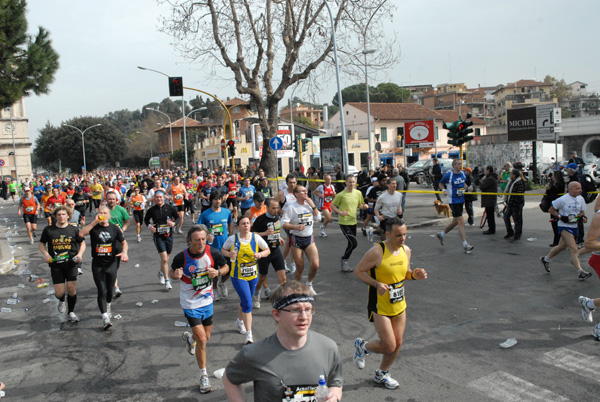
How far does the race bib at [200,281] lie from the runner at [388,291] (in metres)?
1.63

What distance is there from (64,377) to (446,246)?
8965 mm

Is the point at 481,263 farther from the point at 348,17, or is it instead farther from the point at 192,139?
the point at 192,139

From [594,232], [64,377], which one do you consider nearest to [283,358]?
[64,377]

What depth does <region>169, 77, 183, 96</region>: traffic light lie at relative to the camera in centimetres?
2225

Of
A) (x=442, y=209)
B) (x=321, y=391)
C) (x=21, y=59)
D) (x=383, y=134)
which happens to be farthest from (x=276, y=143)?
(x=383, y=134)

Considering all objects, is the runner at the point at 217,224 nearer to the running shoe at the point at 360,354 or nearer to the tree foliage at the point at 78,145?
the running shoe at the point at 360,354

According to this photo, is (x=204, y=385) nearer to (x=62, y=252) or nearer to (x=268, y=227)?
(x=268, y=227)

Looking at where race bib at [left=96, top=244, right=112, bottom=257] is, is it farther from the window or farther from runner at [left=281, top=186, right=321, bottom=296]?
the window

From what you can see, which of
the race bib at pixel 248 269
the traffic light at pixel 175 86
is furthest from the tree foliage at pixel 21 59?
the race bib at pixel 248 269

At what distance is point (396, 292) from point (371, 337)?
1591 mm

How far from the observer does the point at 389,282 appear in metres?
4.82

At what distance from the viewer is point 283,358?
2574 millimetres

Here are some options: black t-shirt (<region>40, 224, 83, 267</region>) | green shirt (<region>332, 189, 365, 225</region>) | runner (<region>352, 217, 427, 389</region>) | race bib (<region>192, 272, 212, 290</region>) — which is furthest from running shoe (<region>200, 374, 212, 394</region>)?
green shirt (<region>332, 189, 365, 225</region>)

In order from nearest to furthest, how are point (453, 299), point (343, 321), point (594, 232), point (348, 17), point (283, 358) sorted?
point (283, 358), point (594, 232), point (343, 321), point (453, 299), point (348, 17)
